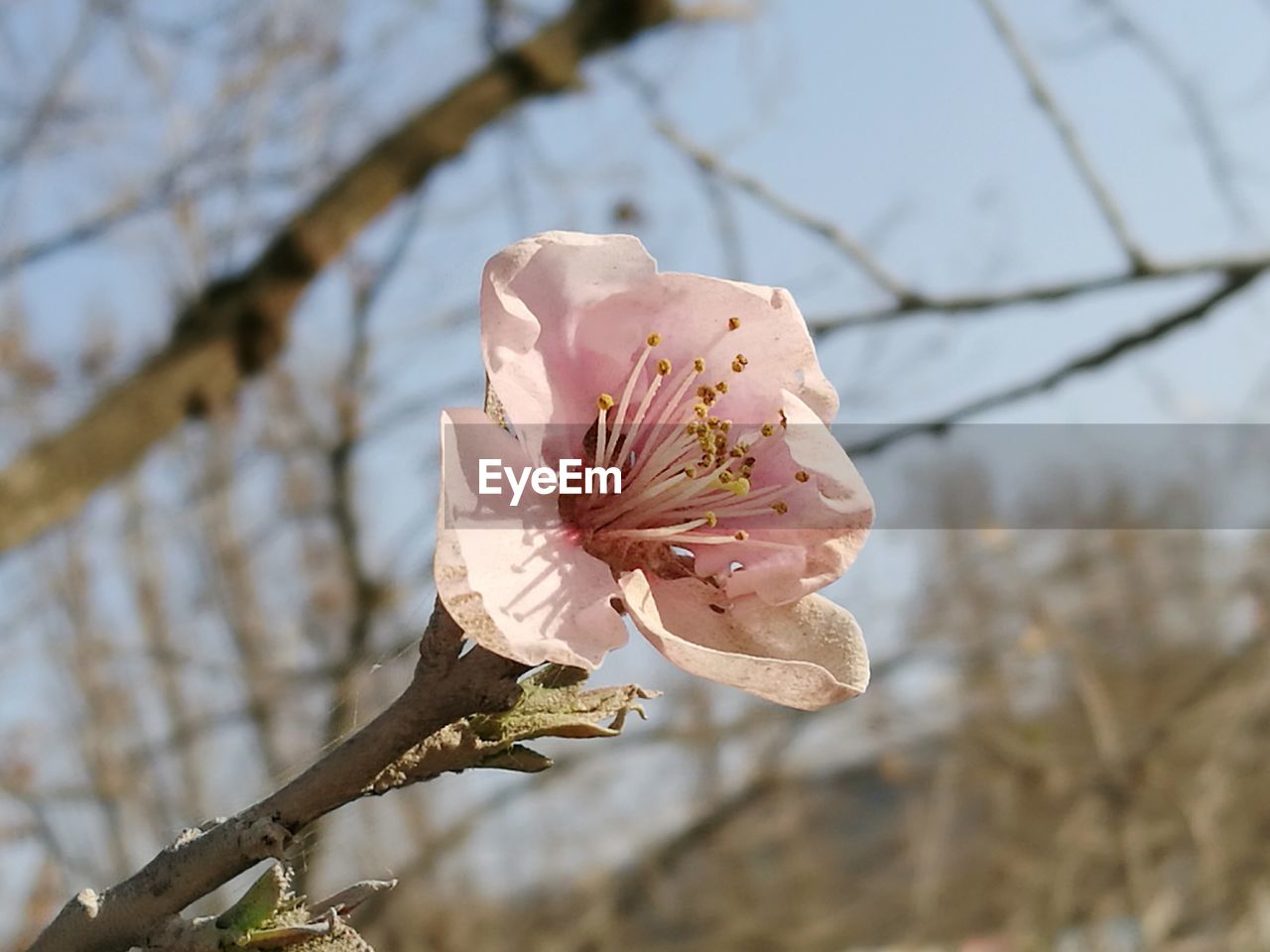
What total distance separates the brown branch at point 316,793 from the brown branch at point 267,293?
7.47 ft

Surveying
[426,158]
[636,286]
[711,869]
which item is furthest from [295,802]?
[711,869]

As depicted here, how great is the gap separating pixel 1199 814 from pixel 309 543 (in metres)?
3.37

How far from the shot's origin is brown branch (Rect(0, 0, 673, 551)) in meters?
2.58

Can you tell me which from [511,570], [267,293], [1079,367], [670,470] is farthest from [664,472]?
[267,293]

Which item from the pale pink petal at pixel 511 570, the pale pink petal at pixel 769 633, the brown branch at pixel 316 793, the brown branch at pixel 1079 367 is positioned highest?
the pale pink petal at pixel 511 570

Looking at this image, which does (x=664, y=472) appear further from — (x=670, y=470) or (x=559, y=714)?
(x=559, y=714)

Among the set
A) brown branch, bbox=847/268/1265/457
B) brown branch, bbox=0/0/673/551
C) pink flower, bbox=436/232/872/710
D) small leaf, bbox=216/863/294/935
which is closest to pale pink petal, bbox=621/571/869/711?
pink flower, bbox=436/232/872/710

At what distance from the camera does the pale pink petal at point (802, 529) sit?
0.49 m

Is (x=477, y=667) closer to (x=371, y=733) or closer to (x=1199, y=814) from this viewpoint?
(x=371, y=733)

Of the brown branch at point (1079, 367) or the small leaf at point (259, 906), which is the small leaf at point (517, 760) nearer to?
the small leaf at point (259, 906)

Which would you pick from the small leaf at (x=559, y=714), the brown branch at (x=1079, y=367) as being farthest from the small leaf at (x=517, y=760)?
the brown branch at (x=1079, y=367)

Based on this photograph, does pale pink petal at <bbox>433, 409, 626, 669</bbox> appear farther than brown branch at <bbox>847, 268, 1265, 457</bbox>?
No

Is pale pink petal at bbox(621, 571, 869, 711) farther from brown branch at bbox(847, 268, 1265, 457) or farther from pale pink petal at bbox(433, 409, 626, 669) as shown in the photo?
brown branch at bbox(847, 268, 1265, 457)

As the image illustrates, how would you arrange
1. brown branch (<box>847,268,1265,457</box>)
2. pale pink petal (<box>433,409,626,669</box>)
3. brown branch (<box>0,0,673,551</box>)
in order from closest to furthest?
1. pale pink petal (<box>433,409,626,669</box>)
2. brown branch (<box>847,268,1265,457</box>)
3. brown branch (<box>0,0,673,551</box>)
